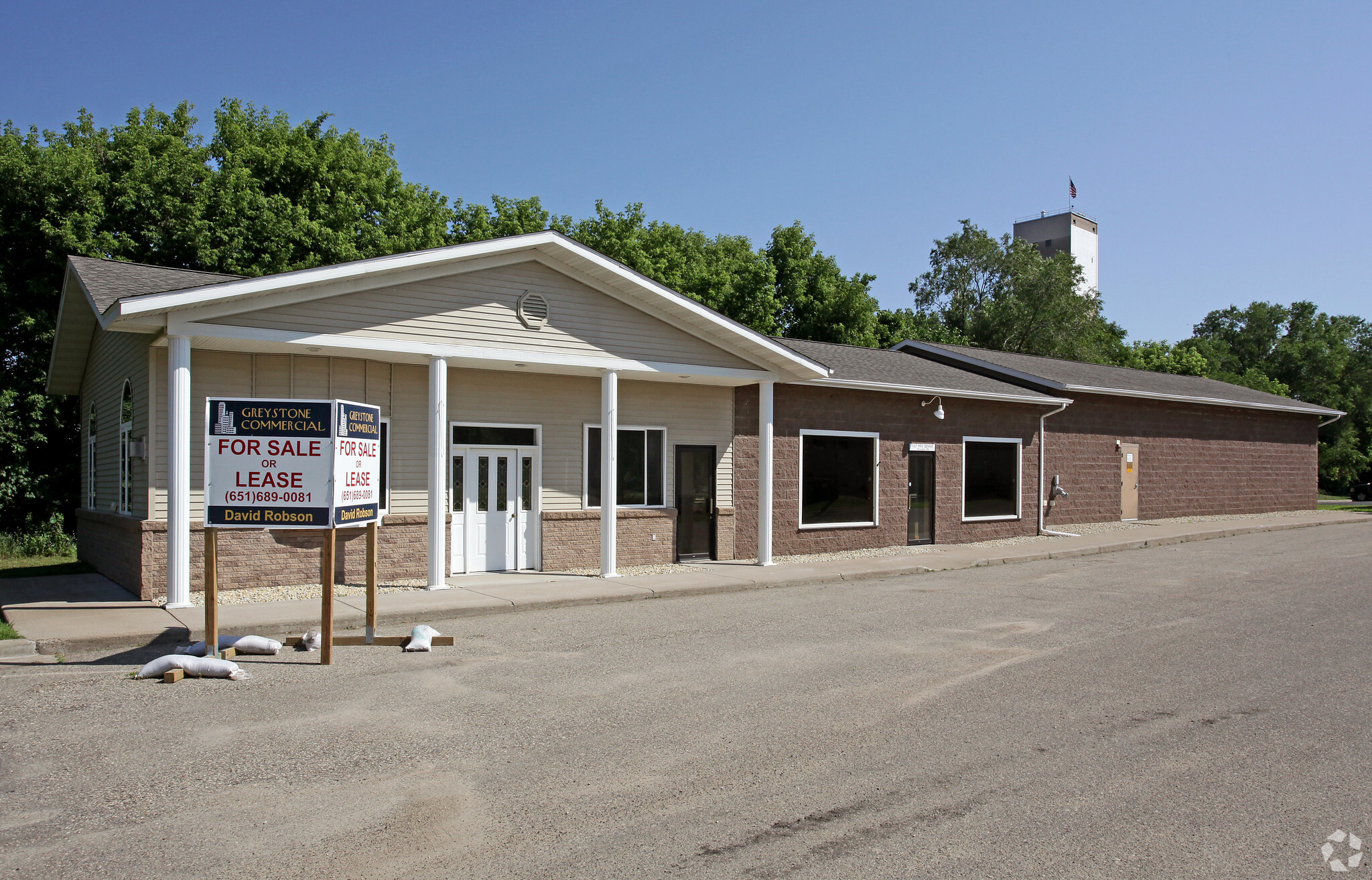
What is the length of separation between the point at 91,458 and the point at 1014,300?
4359 centimetres

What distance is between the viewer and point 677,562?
16.1 meters

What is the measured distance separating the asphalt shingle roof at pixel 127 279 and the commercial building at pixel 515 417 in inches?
2.3

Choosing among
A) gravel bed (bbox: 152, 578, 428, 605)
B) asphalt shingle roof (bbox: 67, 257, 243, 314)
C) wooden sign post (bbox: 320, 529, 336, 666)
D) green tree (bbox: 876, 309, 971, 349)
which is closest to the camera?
wooden sign post (bbox: 320, 529, 336, 666)

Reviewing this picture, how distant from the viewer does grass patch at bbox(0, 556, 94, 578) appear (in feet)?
51.1

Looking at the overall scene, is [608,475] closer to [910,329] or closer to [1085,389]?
[1085,389]

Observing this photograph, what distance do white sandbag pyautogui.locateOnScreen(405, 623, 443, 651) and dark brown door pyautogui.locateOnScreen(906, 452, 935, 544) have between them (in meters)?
12.1

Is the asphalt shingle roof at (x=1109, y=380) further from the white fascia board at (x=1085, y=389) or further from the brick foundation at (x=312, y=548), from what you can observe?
the brick foundation at (x=312, y=548)

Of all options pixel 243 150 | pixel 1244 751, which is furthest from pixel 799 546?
pixel 243 150

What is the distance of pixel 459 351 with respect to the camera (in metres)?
12.9

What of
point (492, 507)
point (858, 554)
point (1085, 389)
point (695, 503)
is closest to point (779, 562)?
point (695, 503)

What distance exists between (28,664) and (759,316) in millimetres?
30164

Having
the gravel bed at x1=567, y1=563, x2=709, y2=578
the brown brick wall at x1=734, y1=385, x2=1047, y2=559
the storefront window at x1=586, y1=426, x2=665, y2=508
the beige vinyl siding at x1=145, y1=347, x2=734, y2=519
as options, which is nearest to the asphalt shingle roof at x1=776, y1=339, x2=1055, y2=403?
the brown brick wall at x1=734, y1=385, x2=1047, y2=559

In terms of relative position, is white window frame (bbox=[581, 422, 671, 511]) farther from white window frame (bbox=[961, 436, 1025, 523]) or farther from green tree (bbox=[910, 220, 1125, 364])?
green tree (bbox=[910, 220, 1125, 364])

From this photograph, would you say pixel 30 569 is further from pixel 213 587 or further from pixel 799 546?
pixel 799 546
